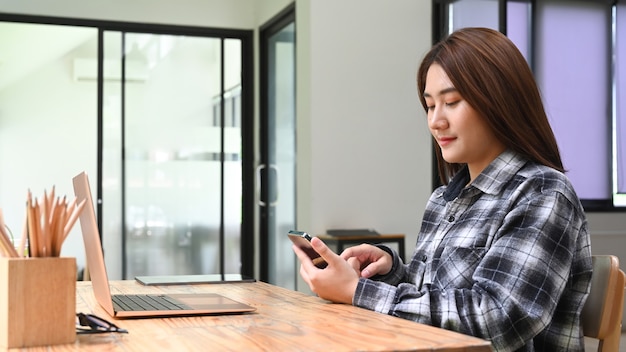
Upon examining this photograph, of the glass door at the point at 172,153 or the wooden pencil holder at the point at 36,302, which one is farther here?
the glass door at the point at 172,153

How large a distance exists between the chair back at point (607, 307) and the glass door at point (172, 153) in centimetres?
492

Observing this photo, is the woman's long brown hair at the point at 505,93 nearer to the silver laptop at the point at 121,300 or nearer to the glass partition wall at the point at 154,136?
the silver laptop at the point at 121,300

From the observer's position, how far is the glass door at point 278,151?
5.73m

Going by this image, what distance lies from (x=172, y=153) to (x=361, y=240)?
192cm

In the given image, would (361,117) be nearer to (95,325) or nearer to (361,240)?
(361,240)

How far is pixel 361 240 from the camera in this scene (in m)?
4.85

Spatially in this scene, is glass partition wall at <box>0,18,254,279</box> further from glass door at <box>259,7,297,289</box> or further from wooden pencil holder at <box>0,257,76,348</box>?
wooden pencil holder at <box>0,257,76,348</box>

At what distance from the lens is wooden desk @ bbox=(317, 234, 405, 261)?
4.79 metres

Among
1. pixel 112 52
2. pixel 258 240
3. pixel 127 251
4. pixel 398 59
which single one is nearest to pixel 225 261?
pixel 258 240

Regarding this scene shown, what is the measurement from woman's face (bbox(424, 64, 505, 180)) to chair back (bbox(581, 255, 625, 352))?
33 centimetres

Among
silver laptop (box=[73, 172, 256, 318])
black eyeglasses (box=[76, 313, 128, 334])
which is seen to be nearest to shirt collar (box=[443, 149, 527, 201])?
silver laptop (box=[73, 172, 256, 318])


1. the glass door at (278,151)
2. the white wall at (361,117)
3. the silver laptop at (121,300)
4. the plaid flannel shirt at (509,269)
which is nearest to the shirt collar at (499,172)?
the plaid flannel shirt at (509,269)

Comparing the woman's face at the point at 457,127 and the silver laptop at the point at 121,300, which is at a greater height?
the woman's face at the point at 457,127

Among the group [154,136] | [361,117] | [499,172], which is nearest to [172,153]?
[154,136]
